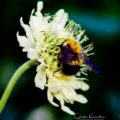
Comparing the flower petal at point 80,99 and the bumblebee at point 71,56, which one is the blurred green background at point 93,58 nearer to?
the flower petal at point 80,99

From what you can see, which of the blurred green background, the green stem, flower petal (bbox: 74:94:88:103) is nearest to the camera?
the green stem

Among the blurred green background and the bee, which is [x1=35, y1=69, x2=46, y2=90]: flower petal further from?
the blurred green background

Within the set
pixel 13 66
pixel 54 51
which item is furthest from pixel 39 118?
pixel 54 51

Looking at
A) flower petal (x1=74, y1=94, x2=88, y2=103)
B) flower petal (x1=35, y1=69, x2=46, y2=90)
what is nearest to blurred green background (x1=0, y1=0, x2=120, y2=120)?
flower petal (x1=74, y1=94, x2=88, y2=103)

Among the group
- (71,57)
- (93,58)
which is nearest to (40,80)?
(71,57)

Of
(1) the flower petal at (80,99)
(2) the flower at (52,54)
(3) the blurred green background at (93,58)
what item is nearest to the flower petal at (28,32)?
(2) the flower at (52,54)

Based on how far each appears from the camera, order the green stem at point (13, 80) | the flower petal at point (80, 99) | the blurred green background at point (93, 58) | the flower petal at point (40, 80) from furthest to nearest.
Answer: the blurred green background at point (93, 58) → the flower petal at point (80, 99) → the flower petal at point (40, 80) → the green stem at point (13, 80)
